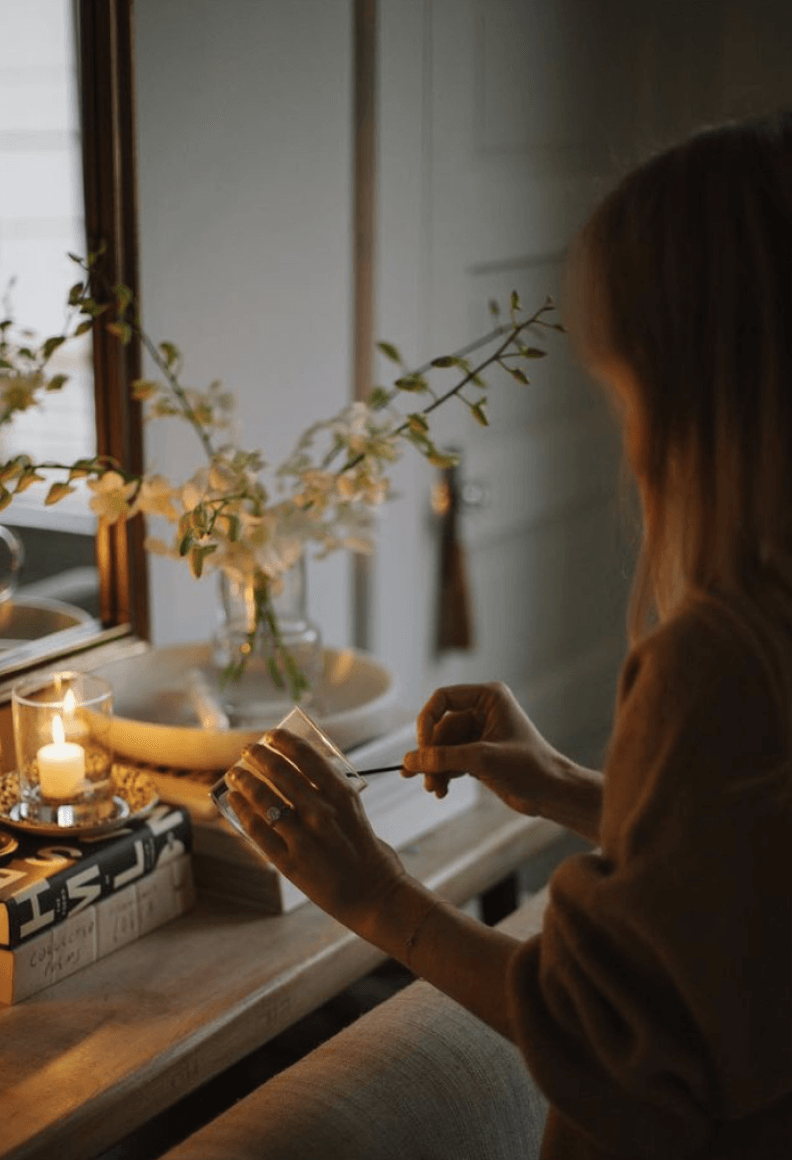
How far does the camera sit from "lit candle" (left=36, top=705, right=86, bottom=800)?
52.3 inches

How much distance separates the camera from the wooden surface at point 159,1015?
1.09 m

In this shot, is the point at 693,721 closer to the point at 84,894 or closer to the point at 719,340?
the point at 719,340

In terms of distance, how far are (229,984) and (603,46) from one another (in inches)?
78.3

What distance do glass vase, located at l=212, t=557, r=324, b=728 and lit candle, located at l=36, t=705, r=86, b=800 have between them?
0.82 feet

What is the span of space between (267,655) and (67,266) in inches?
18.0

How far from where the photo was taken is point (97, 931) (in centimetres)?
128

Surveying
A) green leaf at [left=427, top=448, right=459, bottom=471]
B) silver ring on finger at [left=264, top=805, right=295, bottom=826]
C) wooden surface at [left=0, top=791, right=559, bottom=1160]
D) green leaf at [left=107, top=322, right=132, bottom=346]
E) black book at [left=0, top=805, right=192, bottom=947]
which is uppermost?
green leaf at [left=107, top=322, right=132, bottom=346]

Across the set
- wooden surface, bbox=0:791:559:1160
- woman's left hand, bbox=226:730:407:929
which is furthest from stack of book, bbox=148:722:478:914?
woman's left hand, bbox=226:730:407:929

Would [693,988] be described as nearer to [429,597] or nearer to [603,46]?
[429,597]

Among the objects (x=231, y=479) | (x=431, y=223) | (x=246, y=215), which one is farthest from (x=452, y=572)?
(x=231, y=479)

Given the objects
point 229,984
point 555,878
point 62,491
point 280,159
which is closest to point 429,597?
point 280,159

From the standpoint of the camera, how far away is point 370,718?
1.54 meters

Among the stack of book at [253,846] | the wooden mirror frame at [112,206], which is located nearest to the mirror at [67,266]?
the wooden mirror frame at [112,206]

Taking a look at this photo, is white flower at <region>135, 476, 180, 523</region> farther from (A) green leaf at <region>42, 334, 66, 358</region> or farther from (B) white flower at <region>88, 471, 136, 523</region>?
(A) green leaf at <region>42, 334, 66, 358</region>
